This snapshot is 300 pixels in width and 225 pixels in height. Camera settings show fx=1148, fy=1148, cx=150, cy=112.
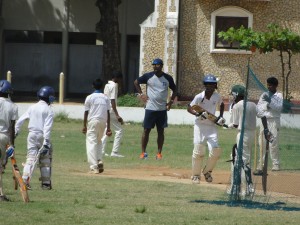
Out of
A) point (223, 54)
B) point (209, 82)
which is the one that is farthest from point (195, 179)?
point (223, 54)

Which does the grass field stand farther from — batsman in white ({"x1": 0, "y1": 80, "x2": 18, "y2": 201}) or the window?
the window

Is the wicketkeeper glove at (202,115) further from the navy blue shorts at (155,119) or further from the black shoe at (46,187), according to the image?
the navy blue shorts at (155,119)

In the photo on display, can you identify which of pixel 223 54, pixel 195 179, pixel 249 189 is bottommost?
pixel 195 179

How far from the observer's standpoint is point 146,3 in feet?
161

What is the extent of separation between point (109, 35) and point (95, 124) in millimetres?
23463

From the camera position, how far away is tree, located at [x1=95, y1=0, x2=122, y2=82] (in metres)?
44.6

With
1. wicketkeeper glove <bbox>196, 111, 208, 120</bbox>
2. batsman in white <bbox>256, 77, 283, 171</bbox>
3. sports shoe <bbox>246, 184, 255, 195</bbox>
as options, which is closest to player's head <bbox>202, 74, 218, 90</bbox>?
wicketkeeper glove <bbox>196, 111, 208, 120</bbox>

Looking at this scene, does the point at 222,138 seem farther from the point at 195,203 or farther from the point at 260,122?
the point at 195,203

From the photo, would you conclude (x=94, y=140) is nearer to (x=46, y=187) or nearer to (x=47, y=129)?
(x=46, y=187)

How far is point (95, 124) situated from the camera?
2142 centimetres

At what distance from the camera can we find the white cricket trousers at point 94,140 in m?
21.4

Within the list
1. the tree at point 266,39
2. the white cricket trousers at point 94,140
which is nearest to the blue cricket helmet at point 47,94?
the white cricket trousers at point 94,140

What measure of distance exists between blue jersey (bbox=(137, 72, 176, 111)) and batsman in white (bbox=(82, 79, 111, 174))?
112 inches

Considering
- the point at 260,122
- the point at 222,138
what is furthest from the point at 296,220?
the point at 222,138
